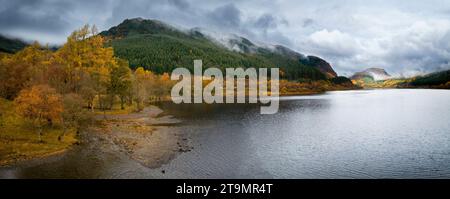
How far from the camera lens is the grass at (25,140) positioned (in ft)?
144

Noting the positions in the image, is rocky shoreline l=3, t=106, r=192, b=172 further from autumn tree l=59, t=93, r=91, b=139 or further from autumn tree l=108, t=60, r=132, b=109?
autumn tree l=108, t=60, r=132, b=109

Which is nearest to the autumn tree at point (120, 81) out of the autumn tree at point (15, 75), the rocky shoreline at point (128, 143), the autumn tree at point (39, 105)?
the rocky shoreline at point (128, 143)

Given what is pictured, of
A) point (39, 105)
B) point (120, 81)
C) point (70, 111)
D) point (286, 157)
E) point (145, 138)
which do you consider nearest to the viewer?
point (286, 157)

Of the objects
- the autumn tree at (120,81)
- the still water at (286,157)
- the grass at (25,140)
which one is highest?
the autumn tree at (120,81)

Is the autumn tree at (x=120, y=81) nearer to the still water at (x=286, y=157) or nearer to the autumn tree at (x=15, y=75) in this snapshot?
the autumn tree at (x=15, y=75)

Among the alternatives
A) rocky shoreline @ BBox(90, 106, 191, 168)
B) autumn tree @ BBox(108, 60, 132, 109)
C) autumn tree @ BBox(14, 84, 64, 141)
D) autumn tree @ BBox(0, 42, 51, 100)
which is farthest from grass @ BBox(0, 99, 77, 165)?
autumn tree @ BBox(108, 60, 132, 109)

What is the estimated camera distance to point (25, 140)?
49750 millimetres

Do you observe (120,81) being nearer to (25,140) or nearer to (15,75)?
(15,75)

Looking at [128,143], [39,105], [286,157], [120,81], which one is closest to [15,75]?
[120,81]

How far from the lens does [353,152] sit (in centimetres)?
5131

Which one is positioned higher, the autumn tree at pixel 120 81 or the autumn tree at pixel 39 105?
the autumn tree at pixel 120 81
